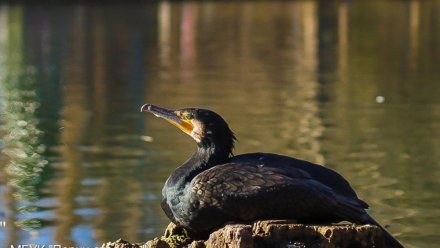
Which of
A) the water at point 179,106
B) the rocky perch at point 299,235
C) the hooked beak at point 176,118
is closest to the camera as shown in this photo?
the rocky perch at point 299,235


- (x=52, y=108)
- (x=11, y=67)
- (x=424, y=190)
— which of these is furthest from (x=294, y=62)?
(x=424, y=190)

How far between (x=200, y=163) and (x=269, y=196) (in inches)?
23.8

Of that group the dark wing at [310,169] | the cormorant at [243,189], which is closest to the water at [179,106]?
the dark wing at [310,169]

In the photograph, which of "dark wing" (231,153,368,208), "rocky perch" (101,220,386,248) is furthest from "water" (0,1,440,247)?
"rocky perch" (101,220,386,248)

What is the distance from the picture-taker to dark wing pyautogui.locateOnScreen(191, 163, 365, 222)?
6.79 m

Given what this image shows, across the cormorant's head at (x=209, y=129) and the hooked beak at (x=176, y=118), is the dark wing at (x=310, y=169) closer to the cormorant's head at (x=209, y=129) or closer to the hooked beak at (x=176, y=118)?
the cormorant's head at (x=209, y=129)

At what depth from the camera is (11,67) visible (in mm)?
25078

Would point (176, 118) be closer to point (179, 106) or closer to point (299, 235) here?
point (299, 235)

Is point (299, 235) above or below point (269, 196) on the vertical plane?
below

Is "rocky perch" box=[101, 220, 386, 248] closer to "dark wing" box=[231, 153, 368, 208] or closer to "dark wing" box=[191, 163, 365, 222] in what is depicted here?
"dark wing" box=[191, 163, 365, 222]

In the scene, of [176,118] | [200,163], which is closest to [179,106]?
[176,118]

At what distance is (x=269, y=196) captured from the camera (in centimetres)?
679

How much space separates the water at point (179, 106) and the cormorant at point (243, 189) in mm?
1837

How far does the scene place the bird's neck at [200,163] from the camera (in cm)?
718
